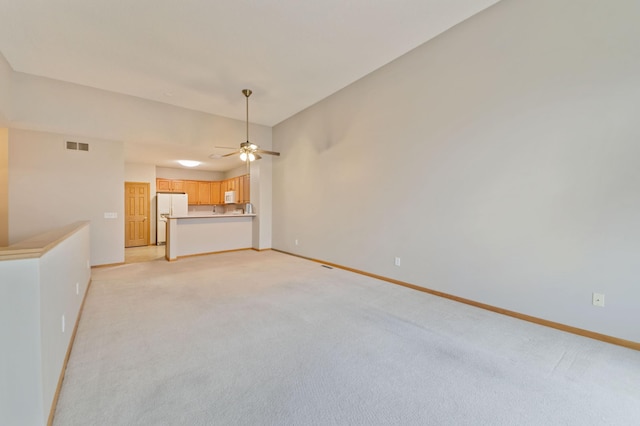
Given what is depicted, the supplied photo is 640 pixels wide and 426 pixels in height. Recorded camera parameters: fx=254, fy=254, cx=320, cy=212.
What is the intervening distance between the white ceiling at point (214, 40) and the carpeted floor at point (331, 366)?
3326 millimetres

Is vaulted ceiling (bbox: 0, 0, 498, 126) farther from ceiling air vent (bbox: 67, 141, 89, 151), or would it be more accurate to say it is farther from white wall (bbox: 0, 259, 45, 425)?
white wall (bbox: 0, 259, 45, 425)

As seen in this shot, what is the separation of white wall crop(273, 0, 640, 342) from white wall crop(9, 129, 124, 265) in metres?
4.81

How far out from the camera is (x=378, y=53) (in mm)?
3660

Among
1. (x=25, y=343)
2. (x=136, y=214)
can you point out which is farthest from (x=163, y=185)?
(x=25, y=343)

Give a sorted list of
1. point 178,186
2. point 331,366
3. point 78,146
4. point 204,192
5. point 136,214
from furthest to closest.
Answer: point 204,192
point 178,186
point 136,214
point 78,146
point 331,366

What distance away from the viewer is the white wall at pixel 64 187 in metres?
4.25

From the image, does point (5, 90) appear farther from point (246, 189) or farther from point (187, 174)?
point (187, 174)

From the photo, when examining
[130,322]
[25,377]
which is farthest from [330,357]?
[130,322]

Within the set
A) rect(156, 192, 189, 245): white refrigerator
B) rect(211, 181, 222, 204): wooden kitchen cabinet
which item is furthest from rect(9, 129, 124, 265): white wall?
rect(211, 181, 222, 204): wooden kitchen cabinet

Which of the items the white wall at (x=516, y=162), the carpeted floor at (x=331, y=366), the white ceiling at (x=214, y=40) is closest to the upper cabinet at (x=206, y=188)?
the white ceiling at (x=214, y=40)

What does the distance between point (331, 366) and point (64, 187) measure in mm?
5609

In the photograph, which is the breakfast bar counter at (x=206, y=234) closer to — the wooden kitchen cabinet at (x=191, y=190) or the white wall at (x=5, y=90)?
the white wall at (x=5, y=90)

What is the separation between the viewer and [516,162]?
8.98ft

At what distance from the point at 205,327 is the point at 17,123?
461 cm
